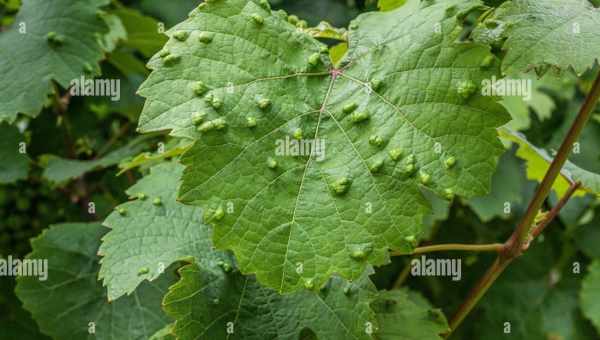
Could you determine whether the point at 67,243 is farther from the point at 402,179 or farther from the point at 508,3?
the point at 508,3

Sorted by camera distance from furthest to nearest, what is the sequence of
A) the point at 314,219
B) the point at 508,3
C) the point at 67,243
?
the point at 67,243 → the point at 508,3 → the point at 314,219

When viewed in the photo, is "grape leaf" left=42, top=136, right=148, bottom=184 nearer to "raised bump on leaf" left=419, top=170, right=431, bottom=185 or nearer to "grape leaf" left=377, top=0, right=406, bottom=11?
"grape leaf" left=377, top=0, right=406, bottom=11

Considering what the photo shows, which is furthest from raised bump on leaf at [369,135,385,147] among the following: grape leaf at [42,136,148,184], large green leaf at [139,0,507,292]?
grape leaf at [42,136,148,184]

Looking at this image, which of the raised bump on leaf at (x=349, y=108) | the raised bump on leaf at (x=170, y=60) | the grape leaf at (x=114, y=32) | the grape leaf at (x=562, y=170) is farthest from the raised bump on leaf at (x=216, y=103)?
the grape leaf at (x=114, y=32)

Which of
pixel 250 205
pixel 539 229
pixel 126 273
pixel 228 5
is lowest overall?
pixel 126 273

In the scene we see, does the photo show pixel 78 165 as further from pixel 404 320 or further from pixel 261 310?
pixel 404 320

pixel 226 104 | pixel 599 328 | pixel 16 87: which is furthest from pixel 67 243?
pixel 599 328

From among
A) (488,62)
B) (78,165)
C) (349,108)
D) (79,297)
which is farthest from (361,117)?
(78,165)
